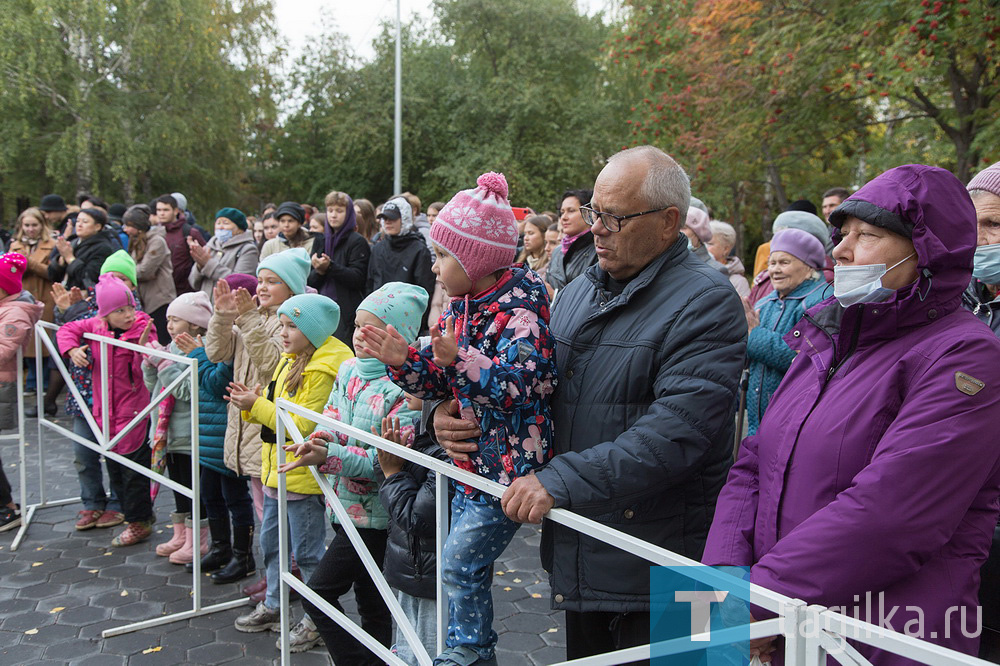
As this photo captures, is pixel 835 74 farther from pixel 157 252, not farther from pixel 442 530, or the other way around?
pixel 442 530

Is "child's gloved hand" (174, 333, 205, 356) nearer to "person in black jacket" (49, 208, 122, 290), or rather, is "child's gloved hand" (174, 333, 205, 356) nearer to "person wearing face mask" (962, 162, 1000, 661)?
"person in black jacket" (49, 208, 122, 290)

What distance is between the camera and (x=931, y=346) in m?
1.84

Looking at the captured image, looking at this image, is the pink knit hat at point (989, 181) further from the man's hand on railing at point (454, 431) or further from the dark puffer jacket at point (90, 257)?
the dark puffer jacket at point (90, 257)

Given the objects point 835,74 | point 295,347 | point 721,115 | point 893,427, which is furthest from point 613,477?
point 721,115

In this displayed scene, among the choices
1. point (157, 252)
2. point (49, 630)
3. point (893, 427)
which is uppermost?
point (157, 252)

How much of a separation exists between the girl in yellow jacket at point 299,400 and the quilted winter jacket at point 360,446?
1.40ft

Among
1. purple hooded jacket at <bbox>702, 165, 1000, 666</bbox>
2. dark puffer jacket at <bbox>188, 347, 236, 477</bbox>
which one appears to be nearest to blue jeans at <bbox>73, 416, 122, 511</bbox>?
dark puffer jacket at <bbox>188, 347, 236, 477</bbox>

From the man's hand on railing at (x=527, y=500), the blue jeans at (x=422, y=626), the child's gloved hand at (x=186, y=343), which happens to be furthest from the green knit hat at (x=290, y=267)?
the man's hand on railing at (x=527, y=500)

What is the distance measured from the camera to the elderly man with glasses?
2207 mm

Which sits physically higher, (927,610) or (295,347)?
(295,347)

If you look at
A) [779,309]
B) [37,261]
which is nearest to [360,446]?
[779,309]

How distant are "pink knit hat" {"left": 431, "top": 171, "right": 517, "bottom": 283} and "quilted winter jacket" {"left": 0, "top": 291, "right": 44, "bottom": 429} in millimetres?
4794

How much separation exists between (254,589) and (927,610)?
392 centimetres

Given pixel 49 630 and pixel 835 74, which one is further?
pixel 835 74
